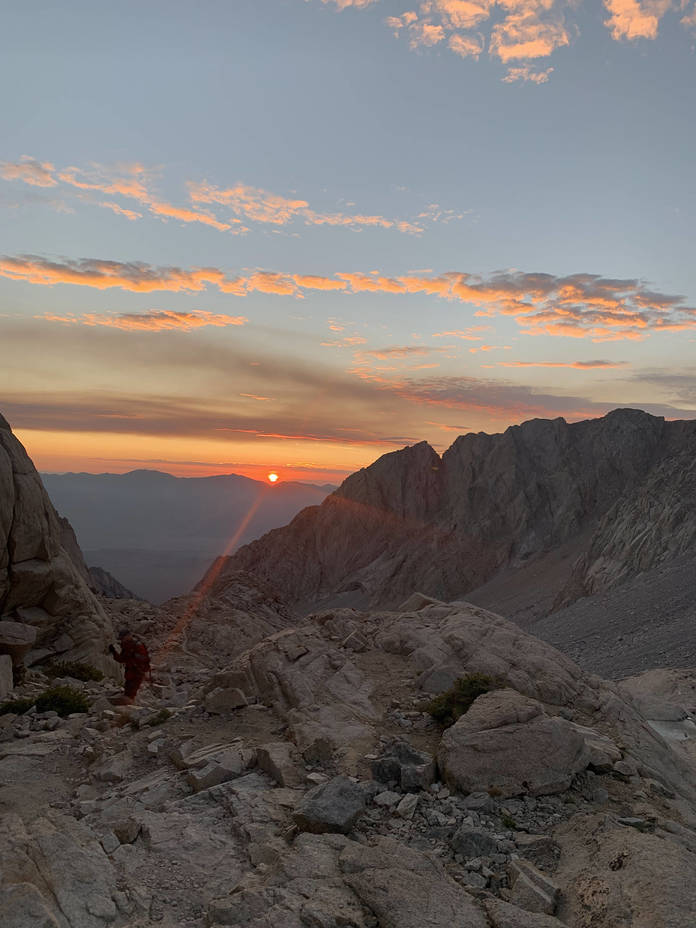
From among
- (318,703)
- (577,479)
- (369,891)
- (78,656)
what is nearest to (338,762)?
(318,703)

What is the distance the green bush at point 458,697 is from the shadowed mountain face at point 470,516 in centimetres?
8049

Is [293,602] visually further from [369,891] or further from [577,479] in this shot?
[369,891]

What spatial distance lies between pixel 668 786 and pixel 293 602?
375 feet

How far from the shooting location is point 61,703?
48.3 ft

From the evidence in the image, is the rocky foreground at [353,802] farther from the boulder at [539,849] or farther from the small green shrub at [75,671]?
the small green shrub at [75,671]

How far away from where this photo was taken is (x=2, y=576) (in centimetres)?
2300

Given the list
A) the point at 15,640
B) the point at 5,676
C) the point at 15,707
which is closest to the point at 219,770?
the point at 15,707

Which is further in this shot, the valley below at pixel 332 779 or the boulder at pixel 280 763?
the boulder at pixel 280 763

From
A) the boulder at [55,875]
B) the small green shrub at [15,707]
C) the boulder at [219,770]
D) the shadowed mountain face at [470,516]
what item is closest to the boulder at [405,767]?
the boulder at [219,770]

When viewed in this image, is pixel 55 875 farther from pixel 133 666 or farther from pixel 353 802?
pixel 133 666

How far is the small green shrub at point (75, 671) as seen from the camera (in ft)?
70.8

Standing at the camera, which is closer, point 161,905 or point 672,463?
point 161,905

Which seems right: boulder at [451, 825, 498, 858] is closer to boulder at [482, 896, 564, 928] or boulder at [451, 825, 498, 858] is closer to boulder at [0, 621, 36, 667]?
boulder at [482, 896, 564, 928]

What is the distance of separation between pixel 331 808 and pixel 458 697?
449 centimetres
